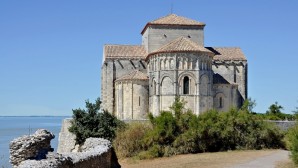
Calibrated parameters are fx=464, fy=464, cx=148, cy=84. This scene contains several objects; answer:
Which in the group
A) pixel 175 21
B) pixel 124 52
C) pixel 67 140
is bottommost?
pixel 67 140

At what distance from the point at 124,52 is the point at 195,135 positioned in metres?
20.1

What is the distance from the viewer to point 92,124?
29641mm

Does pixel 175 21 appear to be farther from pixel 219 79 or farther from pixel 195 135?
pixel 195 135

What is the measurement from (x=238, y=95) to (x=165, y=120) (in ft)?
65.5

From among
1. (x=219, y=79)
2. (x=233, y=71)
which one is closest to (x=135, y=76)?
(x=219, y=79)

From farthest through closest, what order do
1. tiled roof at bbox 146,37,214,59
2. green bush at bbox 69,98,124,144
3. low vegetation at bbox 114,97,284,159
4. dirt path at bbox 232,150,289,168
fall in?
tiled roof at bbox 146,37,214,59
green bush at bbox 69,98,124,144
low vegetation at bbox 114,97,284,159
dirt path at bbox 232,150,289,168

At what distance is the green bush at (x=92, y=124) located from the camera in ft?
94.5

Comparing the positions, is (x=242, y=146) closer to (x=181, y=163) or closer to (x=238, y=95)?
(x=181, y=163)

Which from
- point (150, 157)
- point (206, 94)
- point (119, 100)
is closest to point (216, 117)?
point (150, 157)

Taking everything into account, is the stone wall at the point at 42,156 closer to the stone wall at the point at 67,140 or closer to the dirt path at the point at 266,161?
the dirt path at the point at 266,161

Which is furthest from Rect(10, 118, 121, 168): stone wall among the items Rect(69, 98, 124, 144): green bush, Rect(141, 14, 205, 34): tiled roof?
Rect(141, 14, 205, 34): tiled roof

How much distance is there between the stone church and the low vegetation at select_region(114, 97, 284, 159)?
35.3 feet

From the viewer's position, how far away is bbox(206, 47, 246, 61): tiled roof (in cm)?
4476

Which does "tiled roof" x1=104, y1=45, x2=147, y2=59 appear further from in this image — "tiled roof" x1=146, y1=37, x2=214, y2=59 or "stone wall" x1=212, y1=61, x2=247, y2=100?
"stone wall" x1=212, y1=61, x2=247, y2=100
